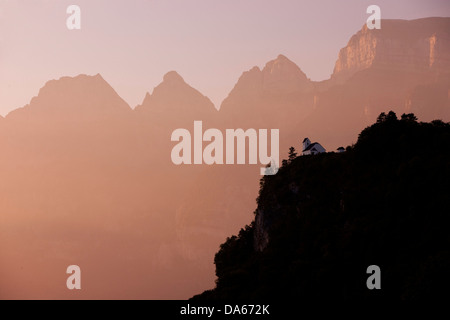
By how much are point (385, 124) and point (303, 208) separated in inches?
590

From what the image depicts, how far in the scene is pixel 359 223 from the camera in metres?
80.9

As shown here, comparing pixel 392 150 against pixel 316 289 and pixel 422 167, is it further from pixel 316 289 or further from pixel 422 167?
pixel 316 289

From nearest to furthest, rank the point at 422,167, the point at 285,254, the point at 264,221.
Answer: the point at 422,167 < the point at 285,254 < the point at 264,221

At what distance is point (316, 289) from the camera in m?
76.6

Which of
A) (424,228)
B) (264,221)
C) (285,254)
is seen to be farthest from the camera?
Answer: (264,221)

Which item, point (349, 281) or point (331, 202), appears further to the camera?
point (331, 202)

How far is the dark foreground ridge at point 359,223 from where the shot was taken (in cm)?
7191

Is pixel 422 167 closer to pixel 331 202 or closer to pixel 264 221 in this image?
pixel 331 202

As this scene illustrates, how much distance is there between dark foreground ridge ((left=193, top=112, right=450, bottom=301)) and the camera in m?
71.9
